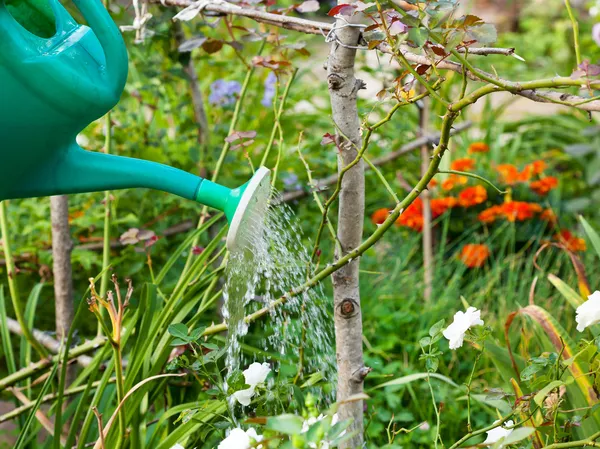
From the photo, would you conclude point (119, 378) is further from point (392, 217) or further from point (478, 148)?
point (478, 148)

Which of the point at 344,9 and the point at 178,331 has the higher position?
the point at 344,9

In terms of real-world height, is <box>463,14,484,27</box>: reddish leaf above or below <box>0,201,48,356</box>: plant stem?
above

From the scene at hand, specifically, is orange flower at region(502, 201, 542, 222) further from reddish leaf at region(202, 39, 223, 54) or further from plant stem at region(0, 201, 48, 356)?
plant stem at region(0, 201, 48, 356)

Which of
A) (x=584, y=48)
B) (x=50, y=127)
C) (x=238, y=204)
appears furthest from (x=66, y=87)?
(x=584, y=48)

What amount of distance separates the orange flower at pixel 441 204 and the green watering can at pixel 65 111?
2.02 metres

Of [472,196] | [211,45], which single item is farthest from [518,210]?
[211,45]

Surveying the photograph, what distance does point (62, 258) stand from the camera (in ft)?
6.20

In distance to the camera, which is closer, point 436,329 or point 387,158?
point 436,329

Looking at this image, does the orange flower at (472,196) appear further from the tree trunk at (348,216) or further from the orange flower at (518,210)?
the tree trunk at (348,216)

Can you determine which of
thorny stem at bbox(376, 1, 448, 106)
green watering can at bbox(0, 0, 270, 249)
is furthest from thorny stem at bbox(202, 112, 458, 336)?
green watering can at bbox(0, 0, 270, 249)

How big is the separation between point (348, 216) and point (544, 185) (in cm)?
215

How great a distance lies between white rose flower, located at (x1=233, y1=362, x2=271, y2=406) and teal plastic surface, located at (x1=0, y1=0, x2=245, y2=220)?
28 cm

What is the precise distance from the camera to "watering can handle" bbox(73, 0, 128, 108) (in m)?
1.08

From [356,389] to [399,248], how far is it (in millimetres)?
1730
